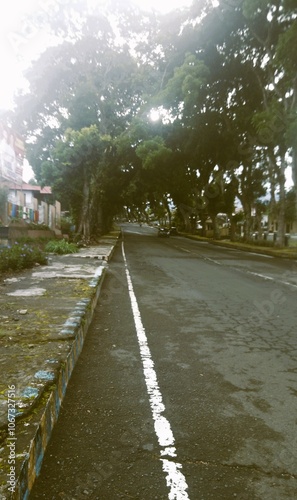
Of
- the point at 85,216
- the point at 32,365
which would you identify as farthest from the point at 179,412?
the point at 85,216

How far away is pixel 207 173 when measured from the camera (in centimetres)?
3581

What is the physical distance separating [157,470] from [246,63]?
23.5 metres

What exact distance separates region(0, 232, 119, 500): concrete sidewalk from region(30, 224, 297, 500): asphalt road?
0.19 meters

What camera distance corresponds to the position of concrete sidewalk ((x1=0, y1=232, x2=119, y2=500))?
228 centimetres

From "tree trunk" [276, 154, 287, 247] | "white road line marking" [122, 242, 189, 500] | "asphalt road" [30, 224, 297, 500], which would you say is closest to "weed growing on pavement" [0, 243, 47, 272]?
"asphalt road" [30, 224, 297, 500]

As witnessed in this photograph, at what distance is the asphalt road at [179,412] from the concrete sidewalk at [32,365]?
19 cm

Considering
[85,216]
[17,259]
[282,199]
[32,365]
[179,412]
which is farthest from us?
[85,216]

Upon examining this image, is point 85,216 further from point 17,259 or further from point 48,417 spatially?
point 48,417

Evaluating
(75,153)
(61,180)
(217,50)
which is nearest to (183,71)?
(217,50)

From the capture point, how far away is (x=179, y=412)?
3.34 metres

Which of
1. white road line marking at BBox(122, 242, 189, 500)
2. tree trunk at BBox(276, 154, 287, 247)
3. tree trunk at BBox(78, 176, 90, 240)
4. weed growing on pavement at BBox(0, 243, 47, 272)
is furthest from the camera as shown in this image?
tree trunk at BBox(78, 176, 90, 240)

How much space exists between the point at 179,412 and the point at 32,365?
53.4 inches

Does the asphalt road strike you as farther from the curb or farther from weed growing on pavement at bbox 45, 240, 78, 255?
weed growing on pavement at bbox 45, 240, 78, 255

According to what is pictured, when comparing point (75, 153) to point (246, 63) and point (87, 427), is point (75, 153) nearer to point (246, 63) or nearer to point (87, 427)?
point (246, 63)
